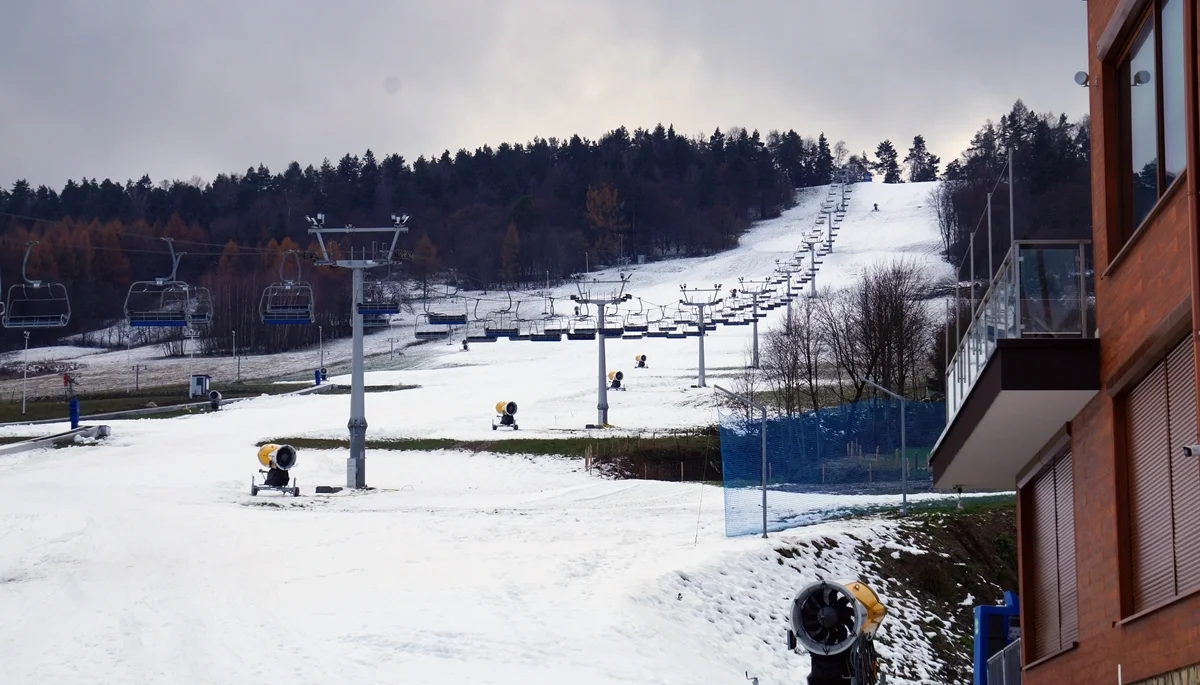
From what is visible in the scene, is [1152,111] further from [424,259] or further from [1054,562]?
[424,259]

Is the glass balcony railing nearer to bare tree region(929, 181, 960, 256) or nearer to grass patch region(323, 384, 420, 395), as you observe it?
grass patch region(323, 384, 420, 395)

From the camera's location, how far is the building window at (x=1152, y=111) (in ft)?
29.7

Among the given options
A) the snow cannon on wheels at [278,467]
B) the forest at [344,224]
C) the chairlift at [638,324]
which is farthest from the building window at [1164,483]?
the forest at [344,224]

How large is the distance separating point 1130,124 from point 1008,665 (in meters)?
8.13

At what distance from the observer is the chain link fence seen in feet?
89.2

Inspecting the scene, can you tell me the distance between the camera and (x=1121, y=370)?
10.2m

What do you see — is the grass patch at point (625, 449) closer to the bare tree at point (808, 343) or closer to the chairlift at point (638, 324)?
the bare tree at point (808, 343)

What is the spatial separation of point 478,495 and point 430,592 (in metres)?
17.3

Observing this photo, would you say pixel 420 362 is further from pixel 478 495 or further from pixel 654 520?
pixel 654 520

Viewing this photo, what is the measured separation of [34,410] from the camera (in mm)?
67250

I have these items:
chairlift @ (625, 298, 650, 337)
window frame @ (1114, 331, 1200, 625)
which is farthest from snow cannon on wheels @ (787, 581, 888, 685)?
chairlift @ (625, 298, 650, 337)

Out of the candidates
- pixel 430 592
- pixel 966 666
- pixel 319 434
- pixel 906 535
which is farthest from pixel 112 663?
pixel 319 434

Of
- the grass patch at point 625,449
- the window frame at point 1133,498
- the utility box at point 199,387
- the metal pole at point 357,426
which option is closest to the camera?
the window frame at point 1133,498

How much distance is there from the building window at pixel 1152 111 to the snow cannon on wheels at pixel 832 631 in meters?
6.07
